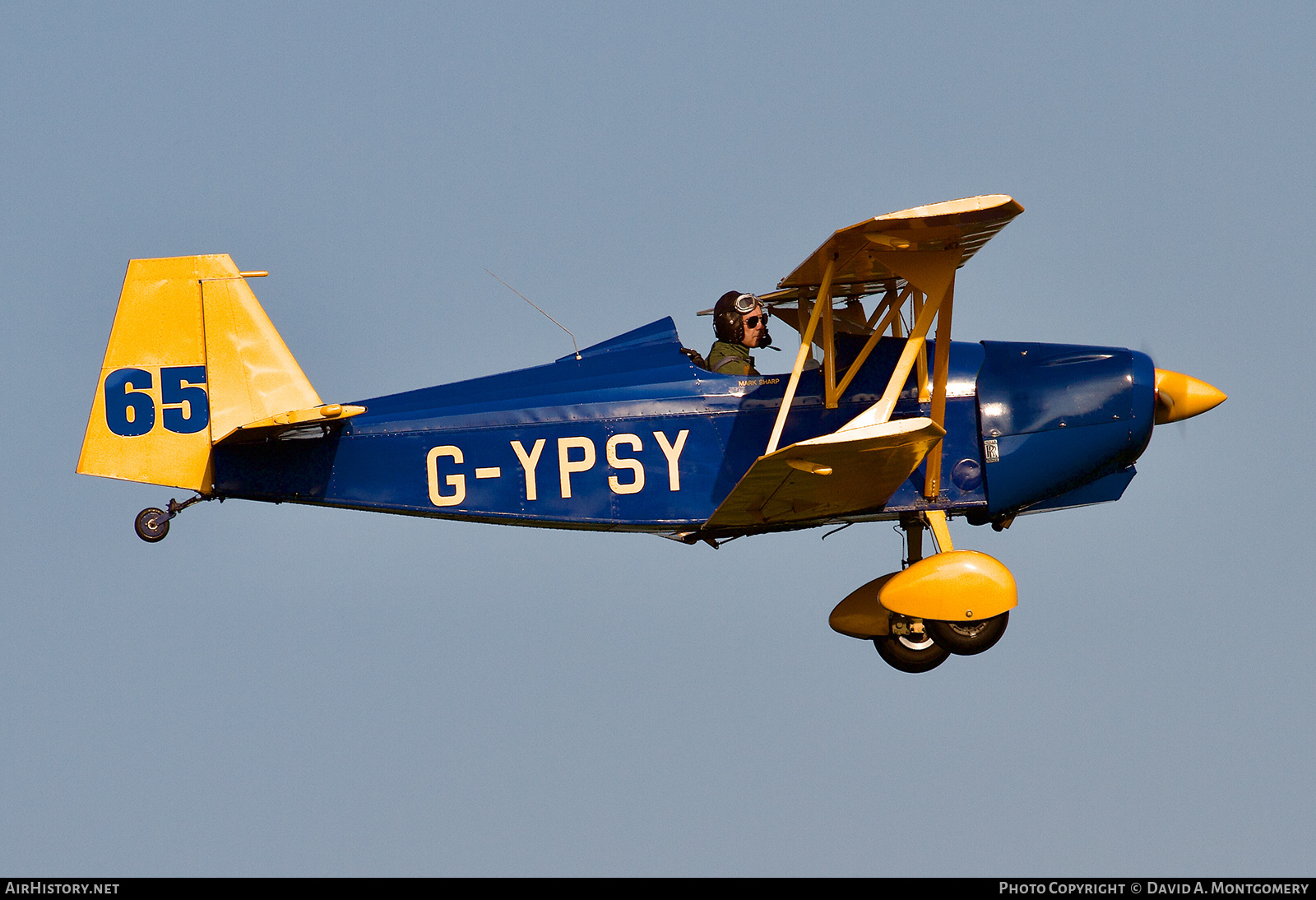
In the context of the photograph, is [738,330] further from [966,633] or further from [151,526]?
[151,526]

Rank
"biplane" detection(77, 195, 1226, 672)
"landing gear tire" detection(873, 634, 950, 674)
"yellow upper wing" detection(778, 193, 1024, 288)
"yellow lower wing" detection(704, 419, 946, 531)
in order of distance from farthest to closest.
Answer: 1. "landing gear tire" detection(873, 634, 950, 674)
2. "biplane" detection(77, 195, 1226, 672)
3. "yellow lower wing" detection(704, 419, 946, 531)
4. "yellow upper wing" detection(778, 193, 1024, 288)

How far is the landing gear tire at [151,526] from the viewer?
37.1 ft

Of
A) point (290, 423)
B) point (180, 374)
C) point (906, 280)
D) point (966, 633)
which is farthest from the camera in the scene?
point (180, 374)

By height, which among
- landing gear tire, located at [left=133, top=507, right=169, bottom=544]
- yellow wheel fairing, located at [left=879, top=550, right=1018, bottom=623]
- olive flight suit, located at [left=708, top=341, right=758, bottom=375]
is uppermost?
olive flight suit, located at [left=708, top=341, right=758, bottom=375]

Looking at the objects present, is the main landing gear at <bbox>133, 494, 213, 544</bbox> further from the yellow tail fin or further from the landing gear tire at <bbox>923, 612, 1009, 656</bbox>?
the landing gear tire at <bbox>923, 612, 1009, 656</bbox>

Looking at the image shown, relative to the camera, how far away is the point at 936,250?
35.7 ft

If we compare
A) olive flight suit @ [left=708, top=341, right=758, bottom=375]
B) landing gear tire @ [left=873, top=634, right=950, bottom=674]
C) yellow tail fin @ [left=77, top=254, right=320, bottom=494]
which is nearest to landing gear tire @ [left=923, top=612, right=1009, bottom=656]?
landing gear tire @ [left=873, top=634, right=950, bottom=674]

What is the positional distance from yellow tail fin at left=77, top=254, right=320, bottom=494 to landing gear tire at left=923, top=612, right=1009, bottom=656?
15.6ft

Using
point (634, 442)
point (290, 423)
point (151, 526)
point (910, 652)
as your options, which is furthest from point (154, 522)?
point (910, 652)

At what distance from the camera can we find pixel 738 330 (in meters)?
12.0

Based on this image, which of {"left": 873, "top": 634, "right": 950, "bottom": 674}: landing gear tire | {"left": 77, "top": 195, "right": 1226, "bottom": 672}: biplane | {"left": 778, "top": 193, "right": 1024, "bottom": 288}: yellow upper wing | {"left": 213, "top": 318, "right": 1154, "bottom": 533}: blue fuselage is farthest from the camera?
{"left": 873, "top": 634, "right": 950, "bottom": 674}: landing gear tire

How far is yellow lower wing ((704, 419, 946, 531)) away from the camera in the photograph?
404 inches

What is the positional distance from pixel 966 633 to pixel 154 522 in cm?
554

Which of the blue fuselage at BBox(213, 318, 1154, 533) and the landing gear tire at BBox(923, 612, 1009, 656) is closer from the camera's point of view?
the landing gear tire at BBox(923, 612, 1009, 656)
